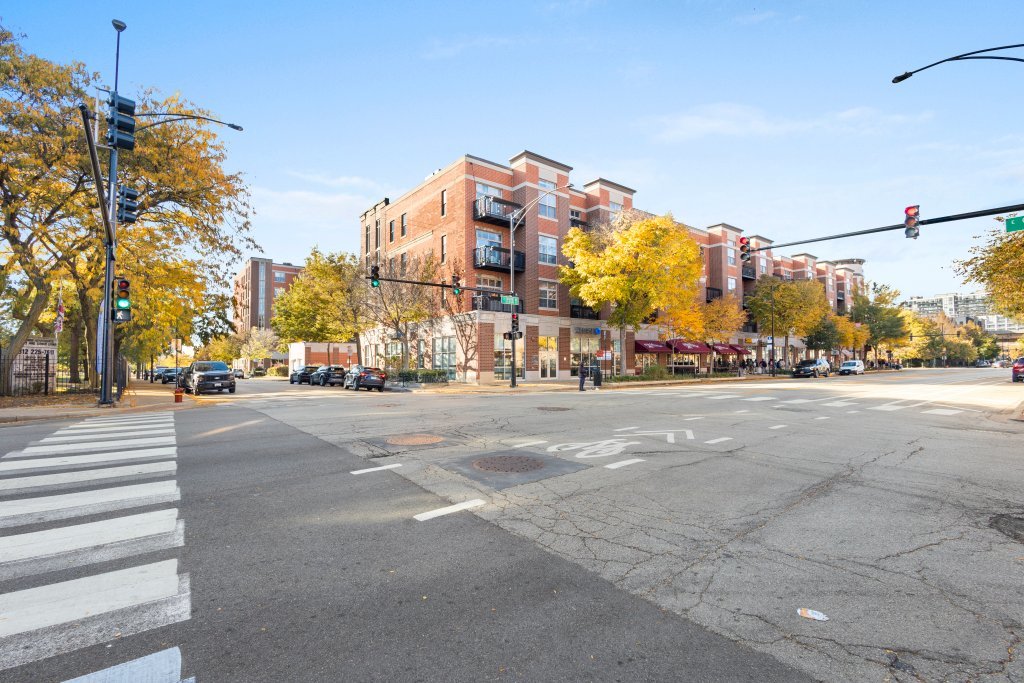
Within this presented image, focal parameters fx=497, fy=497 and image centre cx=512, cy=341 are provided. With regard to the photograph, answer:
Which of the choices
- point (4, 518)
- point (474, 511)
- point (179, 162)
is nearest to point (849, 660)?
point (474, 511)

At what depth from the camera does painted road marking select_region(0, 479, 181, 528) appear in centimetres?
513

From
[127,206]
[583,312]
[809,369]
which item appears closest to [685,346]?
[809,369]

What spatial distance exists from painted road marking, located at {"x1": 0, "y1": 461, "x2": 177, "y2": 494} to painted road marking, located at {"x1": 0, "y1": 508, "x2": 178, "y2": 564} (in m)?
2.02

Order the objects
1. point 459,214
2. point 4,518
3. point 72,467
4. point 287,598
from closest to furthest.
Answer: point 287,598 < point 4,518 < point 72,467 < point 459,214

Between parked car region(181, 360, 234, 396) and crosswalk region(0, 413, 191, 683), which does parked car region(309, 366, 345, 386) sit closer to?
parked car region(181, 360, 234, 396)

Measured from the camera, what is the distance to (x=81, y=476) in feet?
21.9

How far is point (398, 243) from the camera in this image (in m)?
44.7

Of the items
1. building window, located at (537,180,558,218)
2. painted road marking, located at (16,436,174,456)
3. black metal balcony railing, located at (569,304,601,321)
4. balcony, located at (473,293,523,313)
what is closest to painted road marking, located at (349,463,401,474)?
painted road marking, located at (16,436,174,456)

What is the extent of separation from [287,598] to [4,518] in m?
3.95

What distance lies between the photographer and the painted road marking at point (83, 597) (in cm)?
317

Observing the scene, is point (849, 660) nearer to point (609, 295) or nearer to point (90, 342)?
point (609, 295)

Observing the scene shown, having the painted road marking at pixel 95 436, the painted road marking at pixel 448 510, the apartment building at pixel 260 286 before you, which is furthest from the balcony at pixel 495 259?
the apartment building at pixel 260 286

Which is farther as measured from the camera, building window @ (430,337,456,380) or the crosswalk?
building window @ (430,337,456,380)

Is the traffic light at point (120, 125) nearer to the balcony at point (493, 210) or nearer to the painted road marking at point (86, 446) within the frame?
the painted road marking at point (86, 446)
